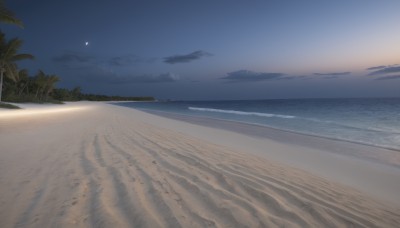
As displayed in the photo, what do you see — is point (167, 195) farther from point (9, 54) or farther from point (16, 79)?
point (16, 79)

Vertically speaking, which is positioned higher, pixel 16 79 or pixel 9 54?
pixel 9 54

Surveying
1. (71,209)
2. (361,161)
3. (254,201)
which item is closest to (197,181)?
(254,201)

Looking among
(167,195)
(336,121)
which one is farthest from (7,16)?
(336,121)

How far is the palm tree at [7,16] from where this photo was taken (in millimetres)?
13134

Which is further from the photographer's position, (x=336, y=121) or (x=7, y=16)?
(x=336, y=121)

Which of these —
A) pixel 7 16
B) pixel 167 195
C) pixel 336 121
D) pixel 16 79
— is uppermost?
pixel 7 16

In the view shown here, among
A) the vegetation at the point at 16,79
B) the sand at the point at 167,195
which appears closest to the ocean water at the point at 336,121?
the sand at the point at 167,195

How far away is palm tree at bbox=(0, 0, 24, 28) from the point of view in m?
13.1

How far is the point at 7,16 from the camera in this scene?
45.5ft

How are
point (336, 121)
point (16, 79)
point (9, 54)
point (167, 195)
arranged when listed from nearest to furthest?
point (167, 195)
point (336, 121)
point (9, 54)
point (16, 79)

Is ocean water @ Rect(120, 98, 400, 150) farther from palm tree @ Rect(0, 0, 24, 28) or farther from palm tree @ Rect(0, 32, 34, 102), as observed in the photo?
palm tree @ Rect(0, 32, 34, 102)

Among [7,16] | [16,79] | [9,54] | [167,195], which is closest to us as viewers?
[167,195]

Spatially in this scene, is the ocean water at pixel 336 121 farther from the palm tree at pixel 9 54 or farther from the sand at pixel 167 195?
the palm tree at pixel 9 54

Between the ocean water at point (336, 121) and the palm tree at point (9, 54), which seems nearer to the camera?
the ocean water at point (336, 121)
